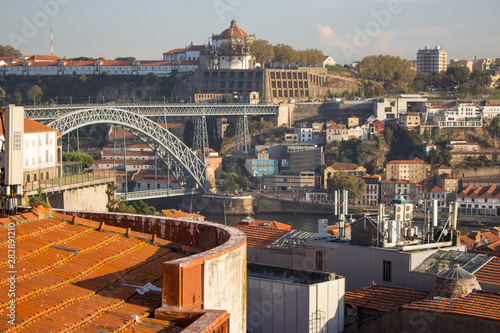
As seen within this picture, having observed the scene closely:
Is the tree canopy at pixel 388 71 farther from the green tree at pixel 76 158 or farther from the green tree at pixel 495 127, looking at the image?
the green tree at pixel 76 158

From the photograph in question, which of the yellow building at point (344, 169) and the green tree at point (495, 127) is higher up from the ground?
the green tree at point (495, 127)

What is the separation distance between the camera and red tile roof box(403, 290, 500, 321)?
247 inches

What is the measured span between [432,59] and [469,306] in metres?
80.3

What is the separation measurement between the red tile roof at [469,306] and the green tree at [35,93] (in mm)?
47956

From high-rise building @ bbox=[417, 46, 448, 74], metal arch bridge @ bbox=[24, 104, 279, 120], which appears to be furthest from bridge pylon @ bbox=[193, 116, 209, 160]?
high-rise building @ bbox=[417, 46, 448, 74]

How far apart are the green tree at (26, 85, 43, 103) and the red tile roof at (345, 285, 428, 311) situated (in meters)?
47.0

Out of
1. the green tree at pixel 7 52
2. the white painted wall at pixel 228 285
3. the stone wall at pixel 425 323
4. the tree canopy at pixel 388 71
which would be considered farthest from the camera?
the green tree at pixel 7 52

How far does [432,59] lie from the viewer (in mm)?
84062

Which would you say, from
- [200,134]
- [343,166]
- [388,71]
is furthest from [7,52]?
[343,166]

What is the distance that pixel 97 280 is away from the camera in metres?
3.94

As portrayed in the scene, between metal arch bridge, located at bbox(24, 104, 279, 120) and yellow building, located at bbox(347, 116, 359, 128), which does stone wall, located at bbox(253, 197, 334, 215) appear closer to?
metal arch bridge, located at bbox(24, 104, 279, 120)

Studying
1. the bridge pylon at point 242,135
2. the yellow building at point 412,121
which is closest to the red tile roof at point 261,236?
the bridge pylon at point 242,135

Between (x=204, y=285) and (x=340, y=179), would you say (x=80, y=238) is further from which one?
(x=340, y=179)

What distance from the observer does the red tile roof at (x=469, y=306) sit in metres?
6.28
